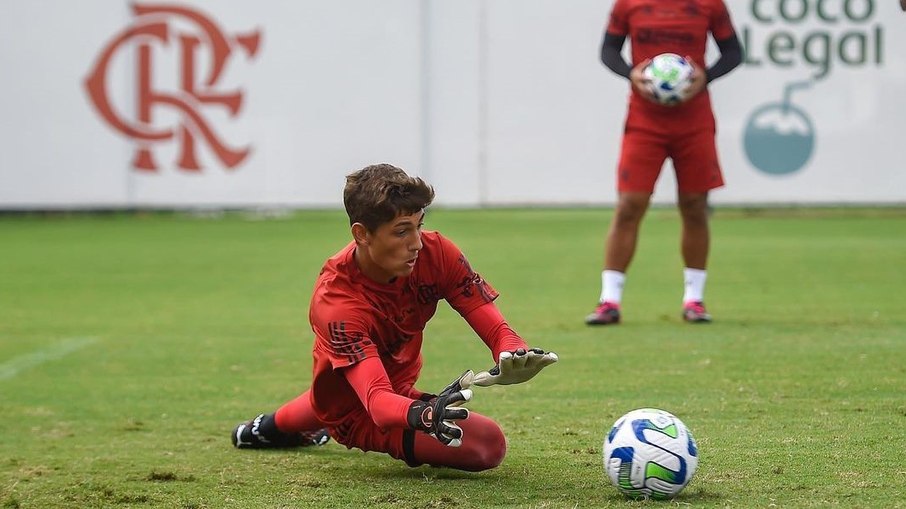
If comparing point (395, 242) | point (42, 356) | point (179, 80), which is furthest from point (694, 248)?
point (179, 80)

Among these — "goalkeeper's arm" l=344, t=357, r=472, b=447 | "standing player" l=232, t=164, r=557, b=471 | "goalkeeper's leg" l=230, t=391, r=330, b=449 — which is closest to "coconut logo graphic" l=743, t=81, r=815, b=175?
"goalkeeper's leg" l=230, t=391, r=330, b=449

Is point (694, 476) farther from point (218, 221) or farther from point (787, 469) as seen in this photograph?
point (218, 221)

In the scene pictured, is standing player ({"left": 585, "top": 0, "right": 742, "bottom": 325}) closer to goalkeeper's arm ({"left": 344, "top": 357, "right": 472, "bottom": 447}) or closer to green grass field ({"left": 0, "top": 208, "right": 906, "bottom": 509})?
green grass field ({"left": 0, "top": 208, "right": 906, "bottom": 509})

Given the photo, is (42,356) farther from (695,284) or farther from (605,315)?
Answer: (695,284)

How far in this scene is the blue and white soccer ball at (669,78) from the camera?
8023mm

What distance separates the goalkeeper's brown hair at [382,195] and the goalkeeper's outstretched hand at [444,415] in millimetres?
616

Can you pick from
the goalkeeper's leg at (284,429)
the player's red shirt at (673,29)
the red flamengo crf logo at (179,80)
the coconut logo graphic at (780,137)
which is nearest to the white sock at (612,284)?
the player's red shirt at (673,29)

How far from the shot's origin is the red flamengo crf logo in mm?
17719

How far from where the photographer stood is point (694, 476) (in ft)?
14.5

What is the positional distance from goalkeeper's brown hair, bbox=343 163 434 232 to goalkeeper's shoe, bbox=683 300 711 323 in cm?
413

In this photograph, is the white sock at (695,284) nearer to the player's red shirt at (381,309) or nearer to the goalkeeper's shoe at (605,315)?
the goalkeeper's shoe at (605,315)

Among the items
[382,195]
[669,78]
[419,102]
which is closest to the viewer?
[382,195]

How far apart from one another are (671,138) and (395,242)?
13.5 feet

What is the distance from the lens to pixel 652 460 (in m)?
4.12
